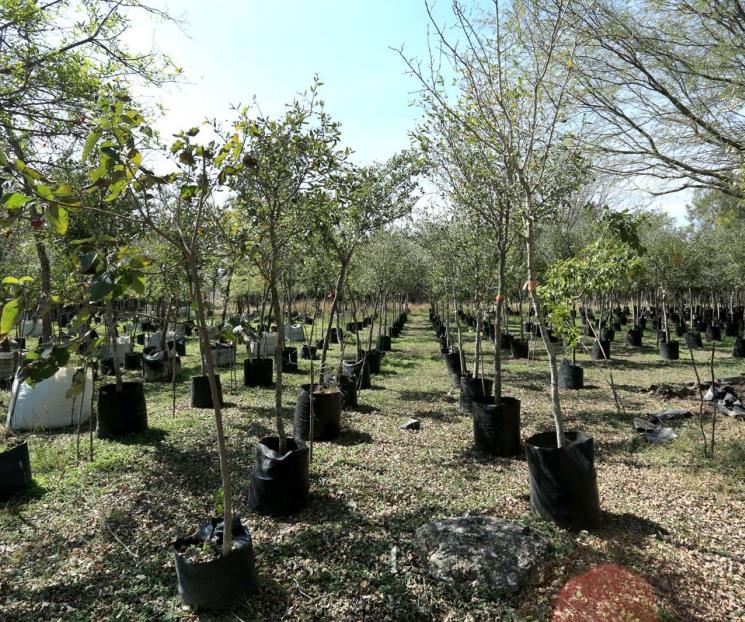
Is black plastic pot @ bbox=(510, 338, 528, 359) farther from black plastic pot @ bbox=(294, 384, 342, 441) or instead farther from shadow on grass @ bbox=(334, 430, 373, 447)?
black plastic pot @ bbox=(294, 384, 342, 441)

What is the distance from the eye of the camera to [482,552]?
10.5 feet

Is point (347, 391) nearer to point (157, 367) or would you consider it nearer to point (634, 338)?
point (157, 367)

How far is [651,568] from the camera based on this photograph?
3.21m

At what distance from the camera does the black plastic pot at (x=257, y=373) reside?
9.92 m

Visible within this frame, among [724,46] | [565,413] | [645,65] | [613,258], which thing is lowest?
[565,413]

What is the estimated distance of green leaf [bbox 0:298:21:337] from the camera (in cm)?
159

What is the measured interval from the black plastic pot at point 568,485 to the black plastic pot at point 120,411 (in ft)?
16.3

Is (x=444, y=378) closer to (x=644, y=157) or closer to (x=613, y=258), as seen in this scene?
(x=613, y=258)

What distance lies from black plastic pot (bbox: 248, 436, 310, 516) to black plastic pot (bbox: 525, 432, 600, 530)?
6.53ft

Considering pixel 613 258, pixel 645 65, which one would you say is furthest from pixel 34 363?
pixel 645 65

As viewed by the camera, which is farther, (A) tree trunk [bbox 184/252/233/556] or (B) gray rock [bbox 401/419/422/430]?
(B) gray rock [bbox 401/419/422/430]

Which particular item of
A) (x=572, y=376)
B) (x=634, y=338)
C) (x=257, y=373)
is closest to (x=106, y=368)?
(x=257, y=373)

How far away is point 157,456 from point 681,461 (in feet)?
19.5

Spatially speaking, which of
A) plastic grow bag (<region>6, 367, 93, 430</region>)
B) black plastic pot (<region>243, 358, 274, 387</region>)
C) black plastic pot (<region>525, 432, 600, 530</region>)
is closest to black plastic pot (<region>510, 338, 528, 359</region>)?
black plastic pot (<region>243, 358, 274, 387</region>)
